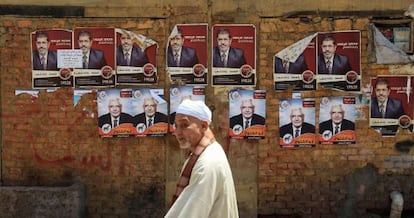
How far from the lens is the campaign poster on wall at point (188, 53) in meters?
6.71

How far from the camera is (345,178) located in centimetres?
685

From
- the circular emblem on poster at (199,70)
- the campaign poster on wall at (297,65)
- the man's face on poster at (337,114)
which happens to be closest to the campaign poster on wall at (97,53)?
the circular emblem on poster at (199,70)

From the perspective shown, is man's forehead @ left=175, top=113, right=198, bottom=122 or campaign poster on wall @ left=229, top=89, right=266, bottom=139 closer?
man's forehead @ left=175, top=113, right=198, bottom=122

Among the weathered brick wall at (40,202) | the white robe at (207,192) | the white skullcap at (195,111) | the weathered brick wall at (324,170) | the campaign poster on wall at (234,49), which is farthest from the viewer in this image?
the weathered brick wall at (324,170)

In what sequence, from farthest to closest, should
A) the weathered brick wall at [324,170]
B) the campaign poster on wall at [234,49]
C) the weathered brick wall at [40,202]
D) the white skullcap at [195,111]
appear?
the weathered brick wall at [324,170] → the campaign poster on wall at [234,49] → the weathered brick wall at [40,202] → the white skullcap at [195,111]

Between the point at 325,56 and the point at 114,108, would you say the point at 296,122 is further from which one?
the point at 114,108

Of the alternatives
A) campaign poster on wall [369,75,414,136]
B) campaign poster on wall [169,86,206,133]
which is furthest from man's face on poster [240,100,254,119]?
campaign poster on wall [369,75,414,136]

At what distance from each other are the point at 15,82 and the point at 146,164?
1.94 metres

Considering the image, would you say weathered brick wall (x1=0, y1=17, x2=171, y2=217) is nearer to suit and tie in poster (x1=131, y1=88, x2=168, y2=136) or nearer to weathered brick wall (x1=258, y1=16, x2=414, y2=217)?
suit and tie in poster (x1=131, y1=88, x2=168, y2=136)

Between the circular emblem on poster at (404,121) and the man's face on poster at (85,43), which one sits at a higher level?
the man's face on poster at (85,43)

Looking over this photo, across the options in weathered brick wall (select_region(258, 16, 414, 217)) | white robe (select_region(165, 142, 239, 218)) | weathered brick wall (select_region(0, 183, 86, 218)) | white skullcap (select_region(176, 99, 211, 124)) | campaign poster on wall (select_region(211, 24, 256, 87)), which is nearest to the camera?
white robe (select_region(165, 142, 239, 218))

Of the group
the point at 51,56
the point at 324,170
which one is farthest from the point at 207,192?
the point at 51,56

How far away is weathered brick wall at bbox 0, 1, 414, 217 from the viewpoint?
673 cm

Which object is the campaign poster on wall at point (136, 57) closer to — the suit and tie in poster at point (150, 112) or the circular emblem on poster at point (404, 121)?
the suit and tie in poster at point (150, 112)
